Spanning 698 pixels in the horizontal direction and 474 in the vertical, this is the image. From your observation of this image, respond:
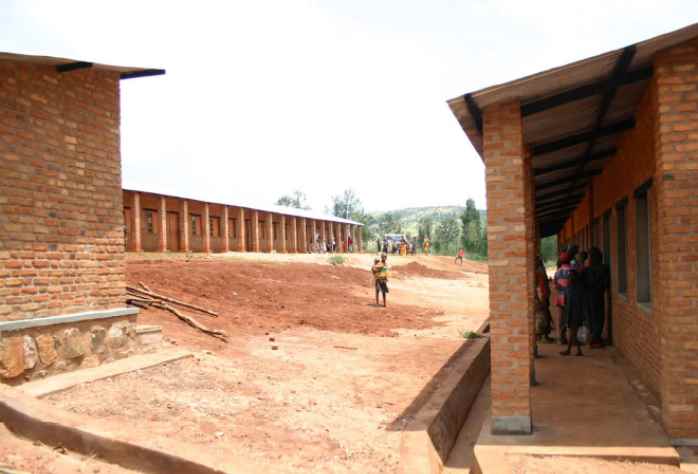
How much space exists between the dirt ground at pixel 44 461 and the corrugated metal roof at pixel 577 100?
4452 millimetres

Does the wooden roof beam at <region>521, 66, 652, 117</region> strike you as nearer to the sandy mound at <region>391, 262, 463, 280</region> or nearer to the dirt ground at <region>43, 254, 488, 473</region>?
the dirt ground at <region>43, 254, 488, 473</region>

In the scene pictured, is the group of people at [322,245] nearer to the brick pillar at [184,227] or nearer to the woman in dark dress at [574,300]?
the brick pillar at [184,227]

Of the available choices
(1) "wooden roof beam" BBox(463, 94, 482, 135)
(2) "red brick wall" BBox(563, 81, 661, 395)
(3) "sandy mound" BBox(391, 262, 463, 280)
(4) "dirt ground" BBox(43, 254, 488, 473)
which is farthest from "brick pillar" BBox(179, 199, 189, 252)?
(1) "wooden roof beam" BBox(463, 94, 482, 135)

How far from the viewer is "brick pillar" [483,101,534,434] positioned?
222 inches

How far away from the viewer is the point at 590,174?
11352 millimetres

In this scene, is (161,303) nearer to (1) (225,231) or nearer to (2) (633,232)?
(2) (633,232)

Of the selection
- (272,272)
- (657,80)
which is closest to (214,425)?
(657,80)

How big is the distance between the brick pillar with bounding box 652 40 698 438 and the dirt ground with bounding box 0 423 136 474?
186 inches

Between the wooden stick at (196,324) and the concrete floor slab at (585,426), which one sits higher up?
the wooden stick at (196,324)

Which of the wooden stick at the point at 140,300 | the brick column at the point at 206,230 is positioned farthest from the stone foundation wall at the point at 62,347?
the brick column at the point at 206,230

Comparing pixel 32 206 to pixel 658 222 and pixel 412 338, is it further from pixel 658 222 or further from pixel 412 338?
Result: pixel 412 338

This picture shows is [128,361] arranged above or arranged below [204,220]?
below

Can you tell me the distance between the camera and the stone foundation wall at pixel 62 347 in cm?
626

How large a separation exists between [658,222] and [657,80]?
4.20 ft
